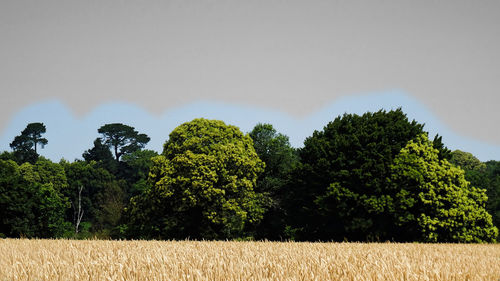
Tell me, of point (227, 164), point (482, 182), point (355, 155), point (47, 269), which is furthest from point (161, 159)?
point (482, 182)

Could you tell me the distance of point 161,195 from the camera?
42.6 meters

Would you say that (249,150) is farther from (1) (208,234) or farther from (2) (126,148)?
(2) (126,148)

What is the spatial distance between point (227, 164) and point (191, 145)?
12.7 feet

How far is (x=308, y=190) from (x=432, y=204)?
1067 cm

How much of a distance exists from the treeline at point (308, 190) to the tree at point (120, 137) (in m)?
61.5

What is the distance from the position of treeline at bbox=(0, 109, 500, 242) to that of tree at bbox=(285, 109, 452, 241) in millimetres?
92

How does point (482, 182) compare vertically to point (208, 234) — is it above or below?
above

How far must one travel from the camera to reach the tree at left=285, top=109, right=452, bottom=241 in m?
38.3

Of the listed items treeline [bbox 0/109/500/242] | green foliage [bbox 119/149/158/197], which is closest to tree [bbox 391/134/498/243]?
treeline [bbox 0/109/500/242]

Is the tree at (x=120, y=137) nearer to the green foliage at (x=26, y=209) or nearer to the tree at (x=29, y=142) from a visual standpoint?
the tree at (x=29, y=142)

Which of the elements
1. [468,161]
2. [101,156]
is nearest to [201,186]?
[101,156]

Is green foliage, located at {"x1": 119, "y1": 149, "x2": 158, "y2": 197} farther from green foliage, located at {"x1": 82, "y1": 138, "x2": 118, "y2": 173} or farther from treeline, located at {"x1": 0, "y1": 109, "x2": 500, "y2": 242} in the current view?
treeline, located at {"x1": 0, "y1": 109, "x2": 500, "y2": 242}

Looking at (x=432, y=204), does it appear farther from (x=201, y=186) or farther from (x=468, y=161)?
(x=468, y=161)

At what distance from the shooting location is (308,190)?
42656mm
